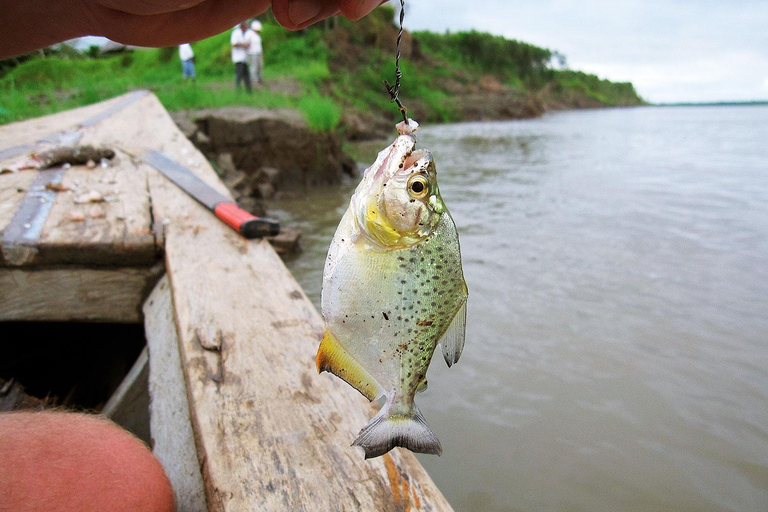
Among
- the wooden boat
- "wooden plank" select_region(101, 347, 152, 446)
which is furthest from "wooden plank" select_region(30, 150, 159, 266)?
"wooden plank" select_region(101, 347, 152, 446)

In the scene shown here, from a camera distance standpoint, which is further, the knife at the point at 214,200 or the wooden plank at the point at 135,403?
the knife at the point at 214,200

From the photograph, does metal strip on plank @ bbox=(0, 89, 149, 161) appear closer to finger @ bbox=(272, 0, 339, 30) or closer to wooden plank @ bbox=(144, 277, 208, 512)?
wooden plank @ bbox=(144, 277, 208, 512)

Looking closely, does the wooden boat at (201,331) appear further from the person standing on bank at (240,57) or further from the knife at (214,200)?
the person standing on bank at (240,57)

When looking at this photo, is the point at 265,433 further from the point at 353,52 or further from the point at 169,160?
the point at 353,52

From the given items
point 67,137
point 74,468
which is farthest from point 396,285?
point 67,137

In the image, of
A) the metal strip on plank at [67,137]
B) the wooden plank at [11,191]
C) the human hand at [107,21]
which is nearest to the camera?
the human hand at [107,21]

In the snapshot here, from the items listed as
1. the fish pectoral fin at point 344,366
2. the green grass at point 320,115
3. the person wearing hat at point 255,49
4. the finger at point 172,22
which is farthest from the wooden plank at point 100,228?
the person wearing hat at point 255,49

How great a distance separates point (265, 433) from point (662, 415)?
3184 millimetres

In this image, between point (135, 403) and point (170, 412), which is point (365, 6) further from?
point (135, 403)

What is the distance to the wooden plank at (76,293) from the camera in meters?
2.95

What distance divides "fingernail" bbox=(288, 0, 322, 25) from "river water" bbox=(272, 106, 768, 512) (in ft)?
8.92

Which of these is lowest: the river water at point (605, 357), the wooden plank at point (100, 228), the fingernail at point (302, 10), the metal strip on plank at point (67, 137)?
the river water at point (605, 357)

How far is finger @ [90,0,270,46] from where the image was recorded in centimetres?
175

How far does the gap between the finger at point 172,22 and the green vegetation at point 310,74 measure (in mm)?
7381
